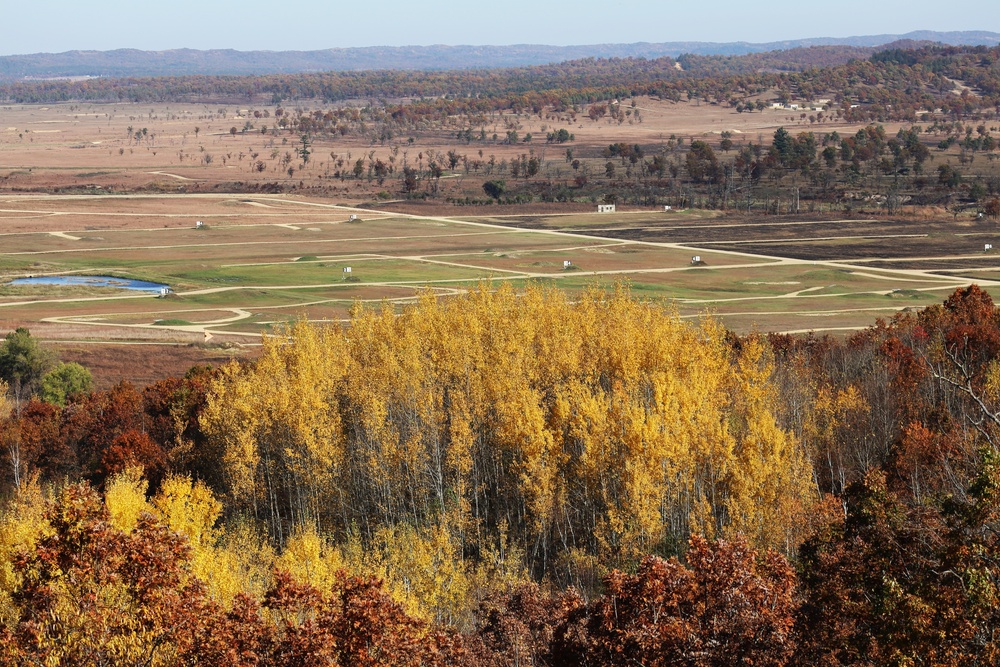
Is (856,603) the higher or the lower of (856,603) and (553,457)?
the higher

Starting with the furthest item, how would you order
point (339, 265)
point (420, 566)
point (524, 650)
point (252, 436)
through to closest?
1. point (339, 265)
2. point (252, 436)
3. point (420, 566)
4. point (524, 650)

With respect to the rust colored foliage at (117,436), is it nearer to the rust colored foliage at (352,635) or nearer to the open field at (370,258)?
the open field at (370,258)

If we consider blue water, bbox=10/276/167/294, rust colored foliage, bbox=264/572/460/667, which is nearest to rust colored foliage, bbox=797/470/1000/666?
rust colored foliage, bbox=264/572/460/667

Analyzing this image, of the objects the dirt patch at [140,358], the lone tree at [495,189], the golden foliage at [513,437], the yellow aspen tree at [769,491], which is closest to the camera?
the yellow aspen tree at [769,491]

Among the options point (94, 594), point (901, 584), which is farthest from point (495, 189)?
point (94, 594)

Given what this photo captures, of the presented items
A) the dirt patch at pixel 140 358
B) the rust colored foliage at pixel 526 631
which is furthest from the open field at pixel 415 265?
the rust colored foliage at pixel 526 631

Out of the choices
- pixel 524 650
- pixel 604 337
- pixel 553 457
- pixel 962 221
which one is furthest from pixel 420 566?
pixel 962 221

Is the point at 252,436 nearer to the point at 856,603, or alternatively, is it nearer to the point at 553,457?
the point at 553,457
